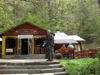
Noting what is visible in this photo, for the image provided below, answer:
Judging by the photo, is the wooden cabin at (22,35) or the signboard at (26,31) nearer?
the wooden cabin at (22,35)

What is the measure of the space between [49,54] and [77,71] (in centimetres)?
241

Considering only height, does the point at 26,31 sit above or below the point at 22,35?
above

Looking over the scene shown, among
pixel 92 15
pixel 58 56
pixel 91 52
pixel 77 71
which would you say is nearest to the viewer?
pixel 77 71

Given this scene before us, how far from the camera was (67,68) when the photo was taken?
19.7ft

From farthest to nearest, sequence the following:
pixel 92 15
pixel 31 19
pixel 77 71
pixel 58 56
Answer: pixel 31 19, pixel 58 56, pixel 92 15, pixel 77 71

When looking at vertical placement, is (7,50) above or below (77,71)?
above

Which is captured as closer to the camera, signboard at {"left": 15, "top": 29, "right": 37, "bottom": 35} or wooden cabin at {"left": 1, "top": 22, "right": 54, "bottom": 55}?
wooden cabin at {"left": 1, "top": 22, "right": 54, "bottom": 55}

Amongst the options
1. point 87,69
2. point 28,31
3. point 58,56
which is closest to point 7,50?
point 28,31

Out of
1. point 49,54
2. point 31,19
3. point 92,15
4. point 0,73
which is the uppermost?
point 31,19

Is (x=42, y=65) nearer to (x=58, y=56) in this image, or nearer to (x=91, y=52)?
(x=58, y=56)

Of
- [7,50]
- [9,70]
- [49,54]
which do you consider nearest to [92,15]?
[49,54]

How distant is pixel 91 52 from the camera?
42.9ft

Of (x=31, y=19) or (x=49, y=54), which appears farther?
(x=31, y=19)

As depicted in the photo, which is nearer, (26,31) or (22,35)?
(22,35)
